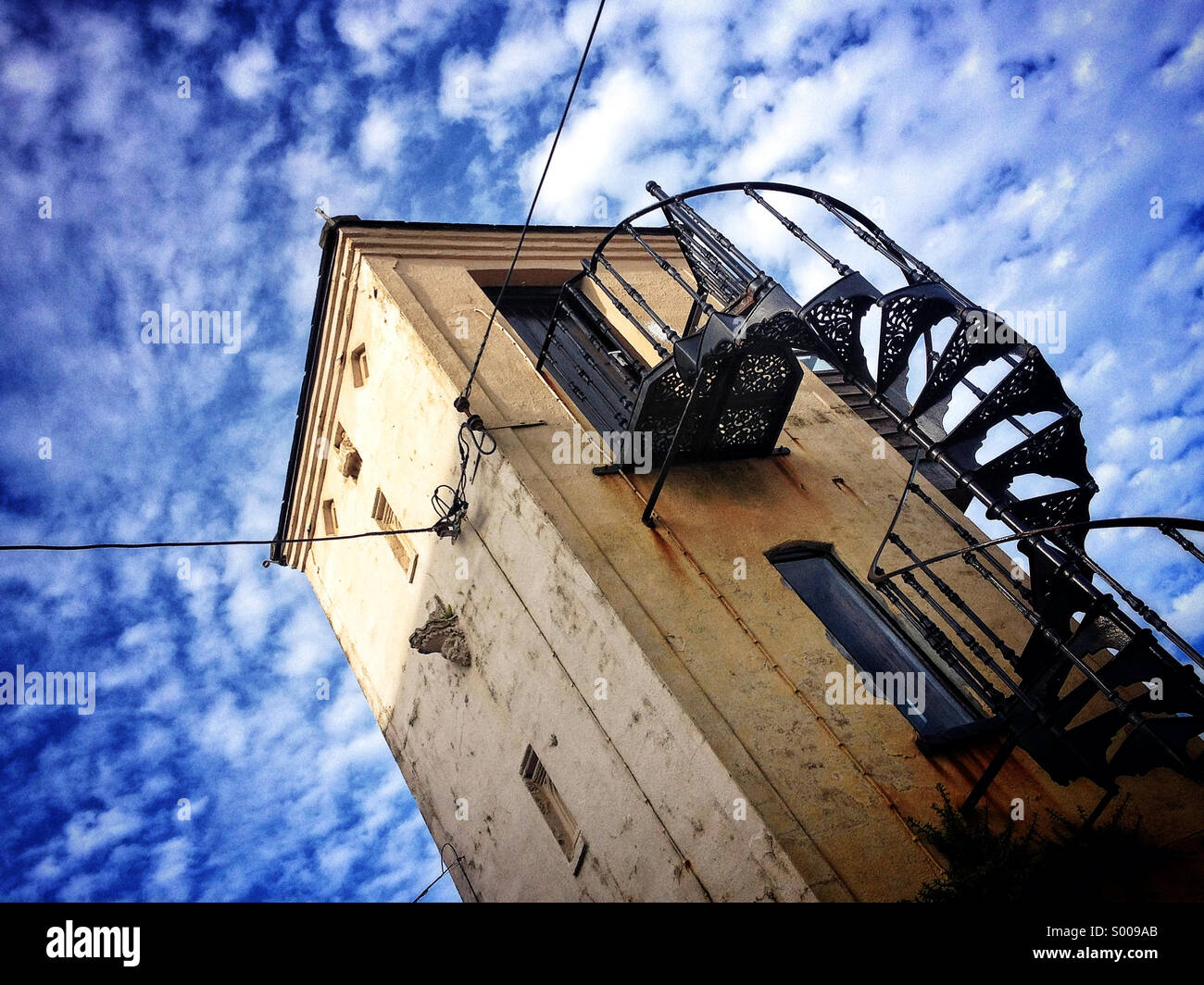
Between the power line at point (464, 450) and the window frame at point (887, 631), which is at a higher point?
the power line at point (464, 450)

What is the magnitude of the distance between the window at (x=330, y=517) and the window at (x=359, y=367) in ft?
7.82

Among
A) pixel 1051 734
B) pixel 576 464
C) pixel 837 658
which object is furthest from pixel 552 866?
pixel 1051 734

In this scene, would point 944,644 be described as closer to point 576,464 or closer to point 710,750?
point 710,750

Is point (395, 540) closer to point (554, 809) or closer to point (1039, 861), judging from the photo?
point (554, 809)

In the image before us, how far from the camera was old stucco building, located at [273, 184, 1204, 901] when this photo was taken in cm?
632

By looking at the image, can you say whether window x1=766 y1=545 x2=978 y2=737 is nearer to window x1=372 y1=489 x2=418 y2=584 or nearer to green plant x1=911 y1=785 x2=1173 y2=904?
green plant x1=911 y1=785 x2=1173 y2=904

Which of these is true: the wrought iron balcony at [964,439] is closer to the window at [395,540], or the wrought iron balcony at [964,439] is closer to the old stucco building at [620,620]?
the old stucco building at [620,620]

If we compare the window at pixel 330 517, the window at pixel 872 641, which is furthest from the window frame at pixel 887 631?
the window at pixel 330 517

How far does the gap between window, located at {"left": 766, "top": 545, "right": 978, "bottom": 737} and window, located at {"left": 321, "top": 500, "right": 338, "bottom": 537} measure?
294 inches

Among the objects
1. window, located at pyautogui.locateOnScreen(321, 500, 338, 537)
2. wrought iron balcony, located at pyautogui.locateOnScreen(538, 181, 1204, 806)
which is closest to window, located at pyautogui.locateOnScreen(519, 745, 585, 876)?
wrought iron balcony, located at pyautogui.locateOnScreen(538, 181, 1204, 806)

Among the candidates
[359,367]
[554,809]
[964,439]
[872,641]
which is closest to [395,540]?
[359,367]

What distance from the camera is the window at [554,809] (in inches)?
301
